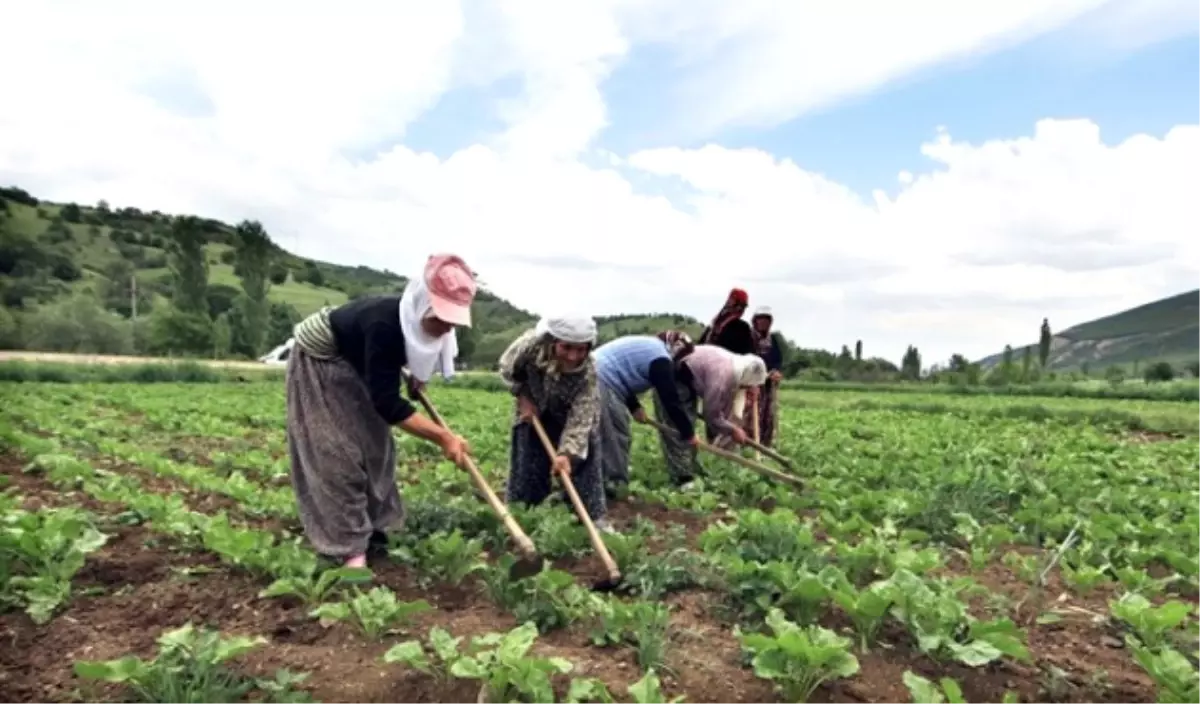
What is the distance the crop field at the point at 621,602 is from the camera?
279 cm

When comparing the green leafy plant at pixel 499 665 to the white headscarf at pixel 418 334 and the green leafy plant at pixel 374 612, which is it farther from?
the white headscarf at pixel 418 334

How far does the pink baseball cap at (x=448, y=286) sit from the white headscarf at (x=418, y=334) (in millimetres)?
45

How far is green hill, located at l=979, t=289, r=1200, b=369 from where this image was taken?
103 m

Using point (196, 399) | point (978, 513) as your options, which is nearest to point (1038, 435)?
point (978, 513)

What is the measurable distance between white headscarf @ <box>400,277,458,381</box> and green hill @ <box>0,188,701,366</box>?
36.7 m

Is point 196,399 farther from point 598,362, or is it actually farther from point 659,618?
point 659,618

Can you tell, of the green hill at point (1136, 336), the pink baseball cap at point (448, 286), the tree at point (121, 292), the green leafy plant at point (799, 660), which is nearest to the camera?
the green leafy plant at point (799, 660)

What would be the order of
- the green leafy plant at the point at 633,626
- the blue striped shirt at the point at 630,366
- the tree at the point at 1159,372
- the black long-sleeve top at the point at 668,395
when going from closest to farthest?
the green leafy plant at the point at 633,626 < the black long-sleeve top at the point at 668,395 < the blue striped shirt at the point at 630,366 < the tree at the point at 1159,372

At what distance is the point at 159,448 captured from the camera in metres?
9.07

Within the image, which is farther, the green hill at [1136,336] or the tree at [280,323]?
the green hill at [1136,336]

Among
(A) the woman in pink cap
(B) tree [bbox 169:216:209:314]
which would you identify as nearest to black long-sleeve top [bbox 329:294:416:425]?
(A) the woman in pink cap

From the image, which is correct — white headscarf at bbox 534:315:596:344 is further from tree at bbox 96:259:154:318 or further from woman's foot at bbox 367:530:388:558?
tree at bbox 96:259:154:318

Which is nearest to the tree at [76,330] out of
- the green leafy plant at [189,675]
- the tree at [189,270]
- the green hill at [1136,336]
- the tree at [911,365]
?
the tree at [189,270]

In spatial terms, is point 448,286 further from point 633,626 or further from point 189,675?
point 189,675
